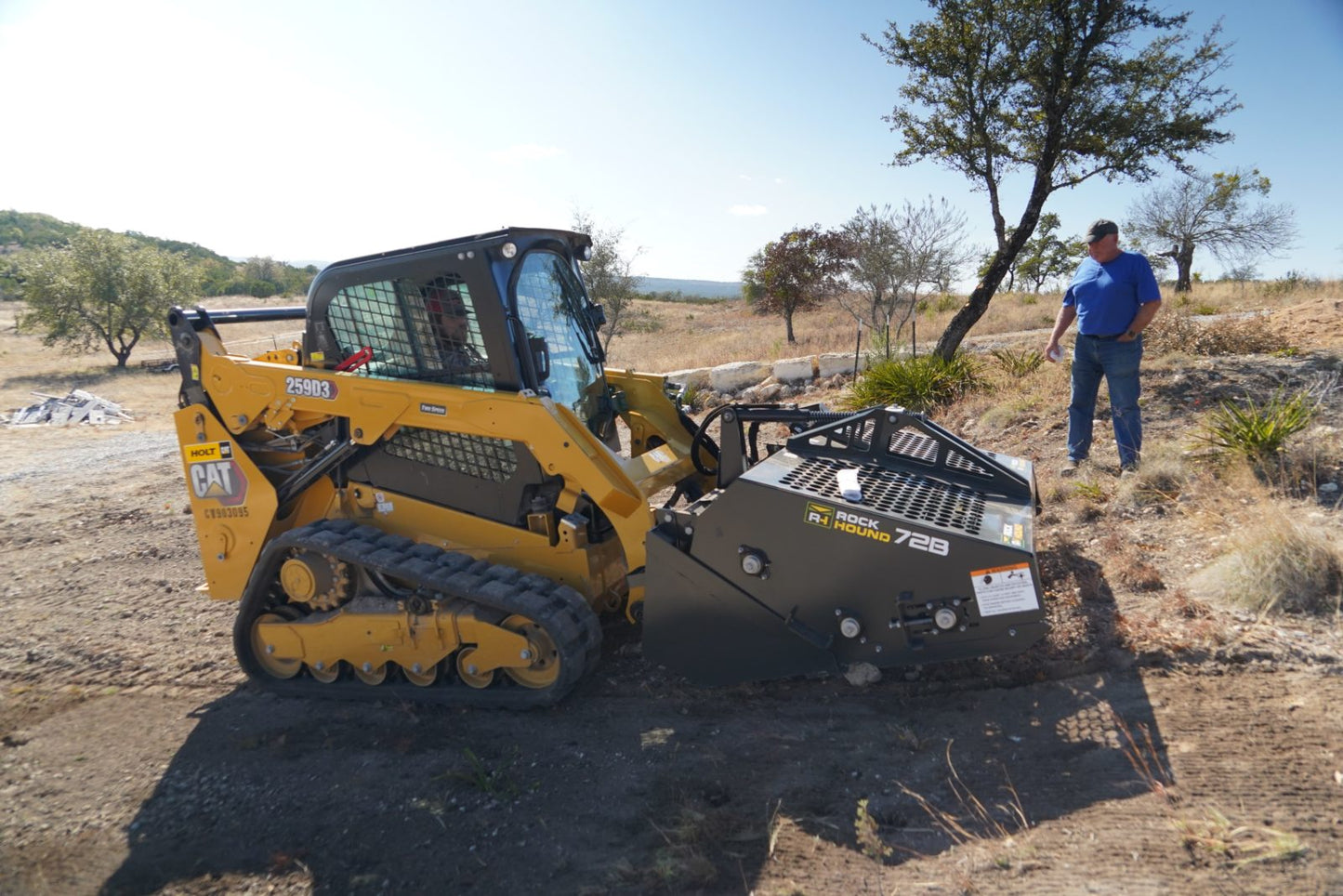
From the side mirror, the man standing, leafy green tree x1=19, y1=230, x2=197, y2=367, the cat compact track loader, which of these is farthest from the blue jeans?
leafy green tree x1=19, y1=230, x2=197, y2=367

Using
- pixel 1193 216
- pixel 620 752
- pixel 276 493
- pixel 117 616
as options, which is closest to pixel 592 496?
pixel 620 752

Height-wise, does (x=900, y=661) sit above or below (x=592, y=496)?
below

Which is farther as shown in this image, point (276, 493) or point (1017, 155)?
point (1017, 155)

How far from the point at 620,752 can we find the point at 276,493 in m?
2.68

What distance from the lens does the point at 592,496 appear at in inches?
155

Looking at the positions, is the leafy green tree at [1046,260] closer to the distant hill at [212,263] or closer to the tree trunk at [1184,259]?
the tree trunk at [1184,259]

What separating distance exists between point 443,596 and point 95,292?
28902mm

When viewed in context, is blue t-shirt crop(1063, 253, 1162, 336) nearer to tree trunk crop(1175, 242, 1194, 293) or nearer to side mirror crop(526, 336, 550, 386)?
side mirror crop(526, 336, 550, 386)

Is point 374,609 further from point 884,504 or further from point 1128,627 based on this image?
point 1128,627

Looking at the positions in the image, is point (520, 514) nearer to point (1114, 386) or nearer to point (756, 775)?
point (756, 775)

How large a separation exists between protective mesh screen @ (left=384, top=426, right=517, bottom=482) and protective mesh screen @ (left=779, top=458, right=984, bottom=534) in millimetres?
1640

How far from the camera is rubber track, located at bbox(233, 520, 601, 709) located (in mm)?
3836

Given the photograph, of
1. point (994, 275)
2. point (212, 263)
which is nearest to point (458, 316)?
point (994, 275)

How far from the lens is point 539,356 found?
4.21 m
